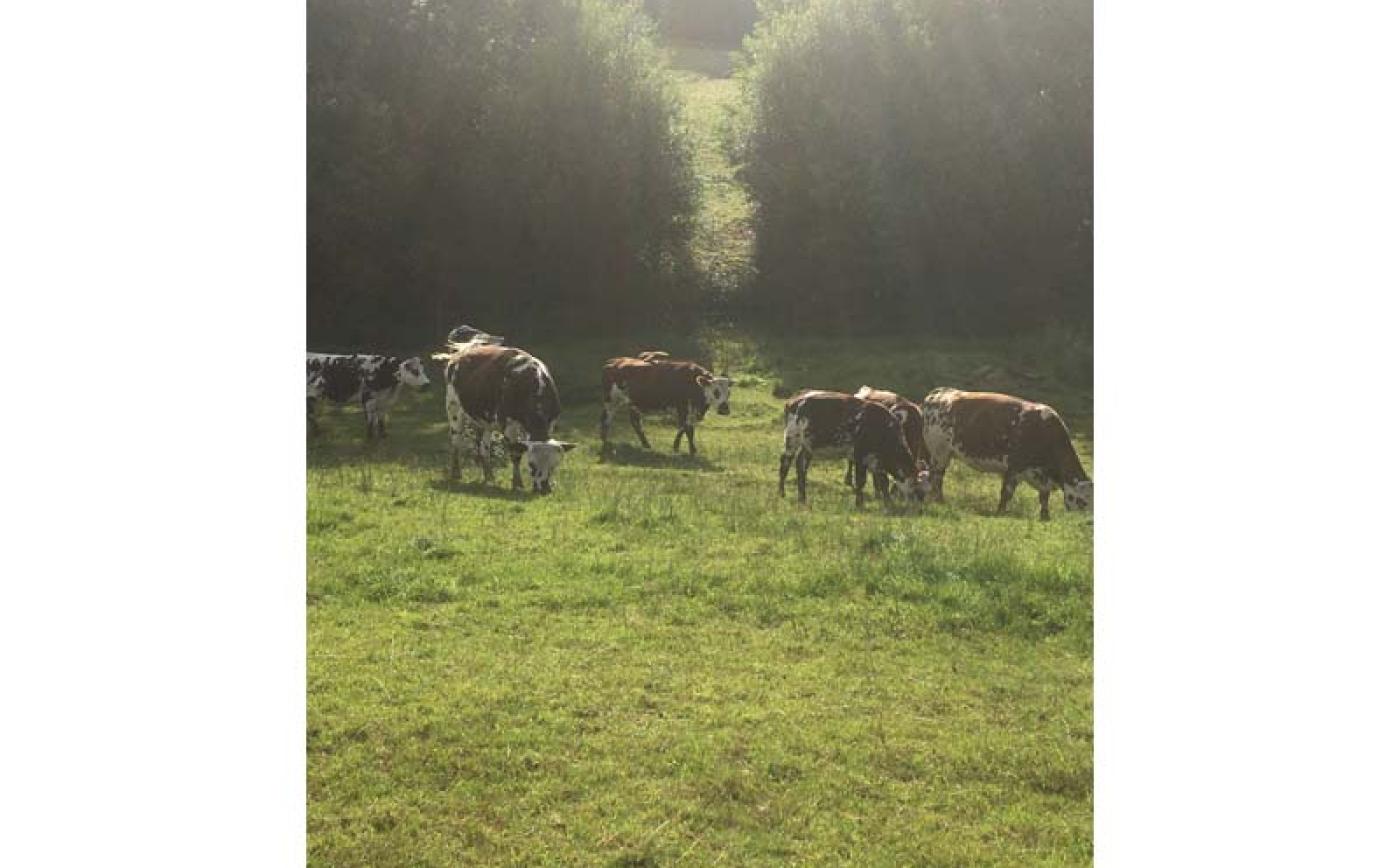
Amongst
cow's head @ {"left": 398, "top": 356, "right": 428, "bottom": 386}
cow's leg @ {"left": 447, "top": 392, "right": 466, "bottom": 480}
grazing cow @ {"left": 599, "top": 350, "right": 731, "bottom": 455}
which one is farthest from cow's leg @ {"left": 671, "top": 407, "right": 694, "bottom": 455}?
cow's head @ {"left": 398, "top": 356, "right": 428, "bottom": 386}

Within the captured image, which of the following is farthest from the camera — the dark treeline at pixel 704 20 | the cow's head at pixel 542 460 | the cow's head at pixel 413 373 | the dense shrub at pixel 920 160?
the dark treeline at pixel 704 20

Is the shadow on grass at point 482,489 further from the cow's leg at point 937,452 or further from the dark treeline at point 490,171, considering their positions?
the cow's leg at point 937,452

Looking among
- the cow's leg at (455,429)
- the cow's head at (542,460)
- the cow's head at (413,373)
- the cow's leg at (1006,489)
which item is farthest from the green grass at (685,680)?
the cow's head at (413,373)

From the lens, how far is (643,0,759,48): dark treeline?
1894 cm

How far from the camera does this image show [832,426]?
39.5 feet

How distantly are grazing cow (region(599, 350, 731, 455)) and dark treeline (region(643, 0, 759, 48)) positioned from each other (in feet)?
20.8

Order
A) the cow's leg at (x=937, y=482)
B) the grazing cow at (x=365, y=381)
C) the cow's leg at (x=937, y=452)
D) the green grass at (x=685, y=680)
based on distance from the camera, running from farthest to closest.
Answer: the cow's leg at (x=937, y=452) < the cow's leg at (x=937, y=482) < the grazing cow at (x=365, y=381) < the green grass at (x=685, y=680)

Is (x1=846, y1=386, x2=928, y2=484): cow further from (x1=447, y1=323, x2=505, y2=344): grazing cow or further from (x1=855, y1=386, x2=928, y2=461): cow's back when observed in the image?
(x1=447, y1=323, x2=505, y2=344): grazing cow

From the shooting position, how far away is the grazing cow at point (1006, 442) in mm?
11047

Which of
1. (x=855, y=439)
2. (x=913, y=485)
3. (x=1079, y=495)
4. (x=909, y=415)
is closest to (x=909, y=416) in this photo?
(x=909, y=415)

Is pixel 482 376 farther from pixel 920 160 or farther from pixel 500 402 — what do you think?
pixel 920 160

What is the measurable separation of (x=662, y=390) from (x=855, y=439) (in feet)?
10.2

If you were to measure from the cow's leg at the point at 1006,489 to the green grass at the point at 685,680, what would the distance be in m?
1.03
